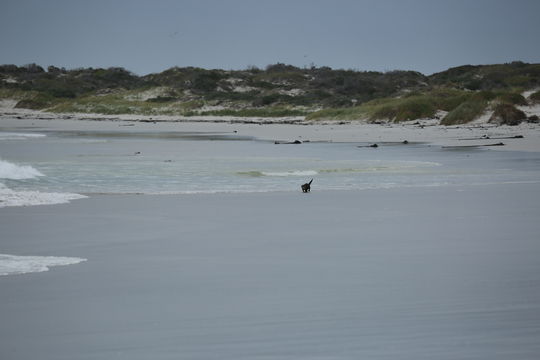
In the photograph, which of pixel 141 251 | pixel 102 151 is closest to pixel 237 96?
pixel 102 151

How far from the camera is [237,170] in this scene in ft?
43.4

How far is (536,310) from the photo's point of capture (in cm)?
393

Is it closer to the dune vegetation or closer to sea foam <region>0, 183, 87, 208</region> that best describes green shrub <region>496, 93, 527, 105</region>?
the dune vegetation

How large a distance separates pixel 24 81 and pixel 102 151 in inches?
2834

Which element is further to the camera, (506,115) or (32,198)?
(506,115)

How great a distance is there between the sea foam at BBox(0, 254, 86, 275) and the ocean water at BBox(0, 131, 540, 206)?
3.21 metres

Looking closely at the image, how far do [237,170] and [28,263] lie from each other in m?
8.14

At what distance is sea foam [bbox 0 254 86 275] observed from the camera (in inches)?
195

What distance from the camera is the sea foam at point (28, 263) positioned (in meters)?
4.96

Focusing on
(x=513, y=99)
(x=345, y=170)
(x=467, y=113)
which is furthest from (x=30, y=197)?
(x=513, y=99)

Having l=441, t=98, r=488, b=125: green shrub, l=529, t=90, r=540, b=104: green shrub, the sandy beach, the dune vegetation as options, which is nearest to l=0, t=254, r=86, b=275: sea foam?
the sandy beach

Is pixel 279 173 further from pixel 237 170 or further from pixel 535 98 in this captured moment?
pixel 535 98

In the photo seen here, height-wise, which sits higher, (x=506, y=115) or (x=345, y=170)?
(x=506, y=115)

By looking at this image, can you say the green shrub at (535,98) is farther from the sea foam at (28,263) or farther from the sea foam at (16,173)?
the sea foam at (28,263)
